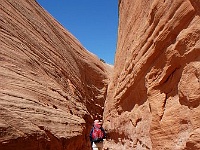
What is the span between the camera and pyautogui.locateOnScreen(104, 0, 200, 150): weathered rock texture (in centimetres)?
353

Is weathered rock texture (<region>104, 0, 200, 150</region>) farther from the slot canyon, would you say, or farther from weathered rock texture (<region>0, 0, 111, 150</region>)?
weathered rock texture (<region>0, 0, 111, 150</region>)

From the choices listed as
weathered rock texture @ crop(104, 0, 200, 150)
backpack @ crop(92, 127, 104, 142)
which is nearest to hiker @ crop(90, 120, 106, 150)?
backpack @ crop(92, 127, 104, 142)

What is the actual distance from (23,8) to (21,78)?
6.33 meters

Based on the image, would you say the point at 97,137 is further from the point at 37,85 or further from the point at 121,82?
the point at 37,85

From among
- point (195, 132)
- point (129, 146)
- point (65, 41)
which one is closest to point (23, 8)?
point (65, 41)

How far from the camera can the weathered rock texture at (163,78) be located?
3525 mm

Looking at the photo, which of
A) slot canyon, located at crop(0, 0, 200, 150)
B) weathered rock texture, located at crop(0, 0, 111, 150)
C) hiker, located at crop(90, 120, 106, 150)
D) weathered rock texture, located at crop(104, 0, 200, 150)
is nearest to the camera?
weathered rock texture, located at crop(104, 0, 200, 150)

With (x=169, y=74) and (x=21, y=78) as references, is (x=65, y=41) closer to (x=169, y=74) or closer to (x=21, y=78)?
(x=21, y=78)

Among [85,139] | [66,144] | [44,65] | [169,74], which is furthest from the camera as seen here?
[85,139]

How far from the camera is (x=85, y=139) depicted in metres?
14.9

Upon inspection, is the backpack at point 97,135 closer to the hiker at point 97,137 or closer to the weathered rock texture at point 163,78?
the hiker at point 97,137

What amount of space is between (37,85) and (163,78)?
25.3ft

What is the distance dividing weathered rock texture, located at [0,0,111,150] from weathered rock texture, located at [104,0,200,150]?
350cm

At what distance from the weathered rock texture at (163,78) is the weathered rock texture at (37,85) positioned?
138 inches
